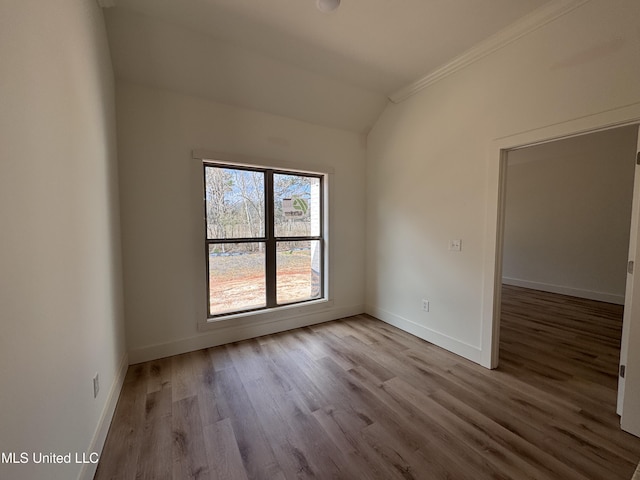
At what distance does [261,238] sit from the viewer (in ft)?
10.5

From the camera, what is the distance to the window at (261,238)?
9.70 ft

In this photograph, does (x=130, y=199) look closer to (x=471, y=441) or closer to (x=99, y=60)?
(x=99, y=60)

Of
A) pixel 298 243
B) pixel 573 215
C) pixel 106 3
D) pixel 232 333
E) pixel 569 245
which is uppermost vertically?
pixel 106 3

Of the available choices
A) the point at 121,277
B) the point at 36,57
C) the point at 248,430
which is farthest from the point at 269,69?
the point at 248,430

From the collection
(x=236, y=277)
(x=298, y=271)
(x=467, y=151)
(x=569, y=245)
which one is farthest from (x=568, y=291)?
(x=236, y=277)

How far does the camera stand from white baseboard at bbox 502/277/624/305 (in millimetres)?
4395

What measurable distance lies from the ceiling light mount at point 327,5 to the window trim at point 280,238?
151 cm

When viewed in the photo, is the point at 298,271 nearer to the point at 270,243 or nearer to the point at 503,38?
the point at 270,243

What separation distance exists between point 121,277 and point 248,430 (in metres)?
1.76

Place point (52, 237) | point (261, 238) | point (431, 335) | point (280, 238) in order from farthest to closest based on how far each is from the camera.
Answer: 1. point (280, 238)
2. point (261, 238)
3. point (431, 335)
4. point (52, 237)

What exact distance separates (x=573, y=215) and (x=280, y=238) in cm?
545

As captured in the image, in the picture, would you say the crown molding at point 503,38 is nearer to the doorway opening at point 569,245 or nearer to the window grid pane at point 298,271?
the doorway opening at point 569,245

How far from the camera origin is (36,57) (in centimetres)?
98

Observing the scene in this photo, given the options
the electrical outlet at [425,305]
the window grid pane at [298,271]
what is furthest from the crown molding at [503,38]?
the electrical outlet at [425,305]
